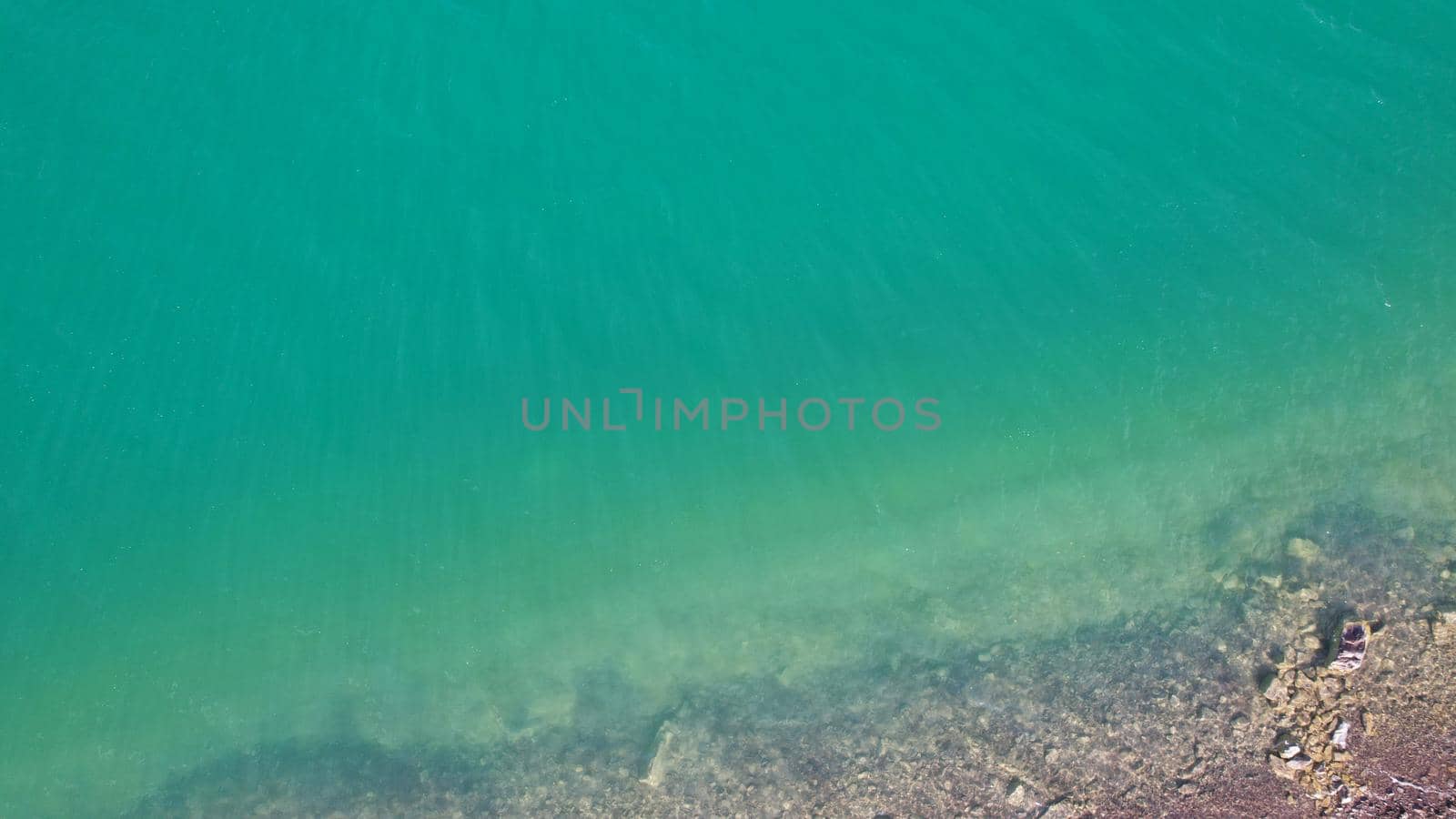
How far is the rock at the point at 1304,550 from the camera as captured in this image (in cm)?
752

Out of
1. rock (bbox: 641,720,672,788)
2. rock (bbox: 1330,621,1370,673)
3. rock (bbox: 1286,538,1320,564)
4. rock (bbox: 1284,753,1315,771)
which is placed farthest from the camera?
rock (bbox: 1286,538,1320,564)

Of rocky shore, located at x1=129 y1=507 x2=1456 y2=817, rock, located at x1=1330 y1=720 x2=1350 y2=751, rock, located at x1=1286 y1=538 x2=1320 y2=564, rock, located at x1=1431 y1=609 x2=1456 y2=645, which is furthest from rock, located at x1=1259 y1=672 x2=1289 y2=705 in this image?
rock, located at x1=1431 y1=609 x2=1456 y2=645

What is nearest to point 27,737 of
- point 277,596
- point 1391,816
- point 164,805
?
point 164,805

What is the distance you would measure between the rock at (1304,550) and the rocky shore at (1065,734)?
0.02 m

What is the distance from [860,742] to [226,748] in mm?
6024

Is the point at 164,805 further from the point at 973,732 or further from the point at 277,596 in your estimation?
the point at 973,732

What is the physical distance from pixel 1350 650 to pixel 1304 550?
3.04 feet

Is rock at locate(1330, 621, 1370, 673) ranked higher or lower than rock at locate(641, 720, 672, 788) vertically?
higher

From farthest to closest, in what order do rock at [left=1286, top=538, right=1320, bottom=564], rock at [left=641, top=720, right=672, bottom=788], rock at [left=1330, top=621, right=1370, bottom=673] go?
rock at [left=1286, top=538, right=1320, bottom=564] → rock at [left=641, top=720, right=672, bottom=788] → rock at [left=1330, top=621, right=1370, bottom=673]

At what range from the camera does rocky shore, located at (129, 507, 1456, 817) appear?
Answer: 6984 mm

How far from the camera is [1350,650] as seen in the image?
7109 millimetres

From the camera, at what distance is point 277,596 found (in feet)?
26.2

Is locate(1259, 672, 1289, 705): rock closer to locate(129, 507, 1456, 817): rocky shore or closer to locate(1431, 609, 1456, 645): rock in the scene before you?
locate(129, 507, 1456, 817): rocky shore

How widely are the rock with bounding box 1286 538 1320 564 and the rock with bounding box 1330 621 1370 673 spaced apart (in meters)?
0.66
